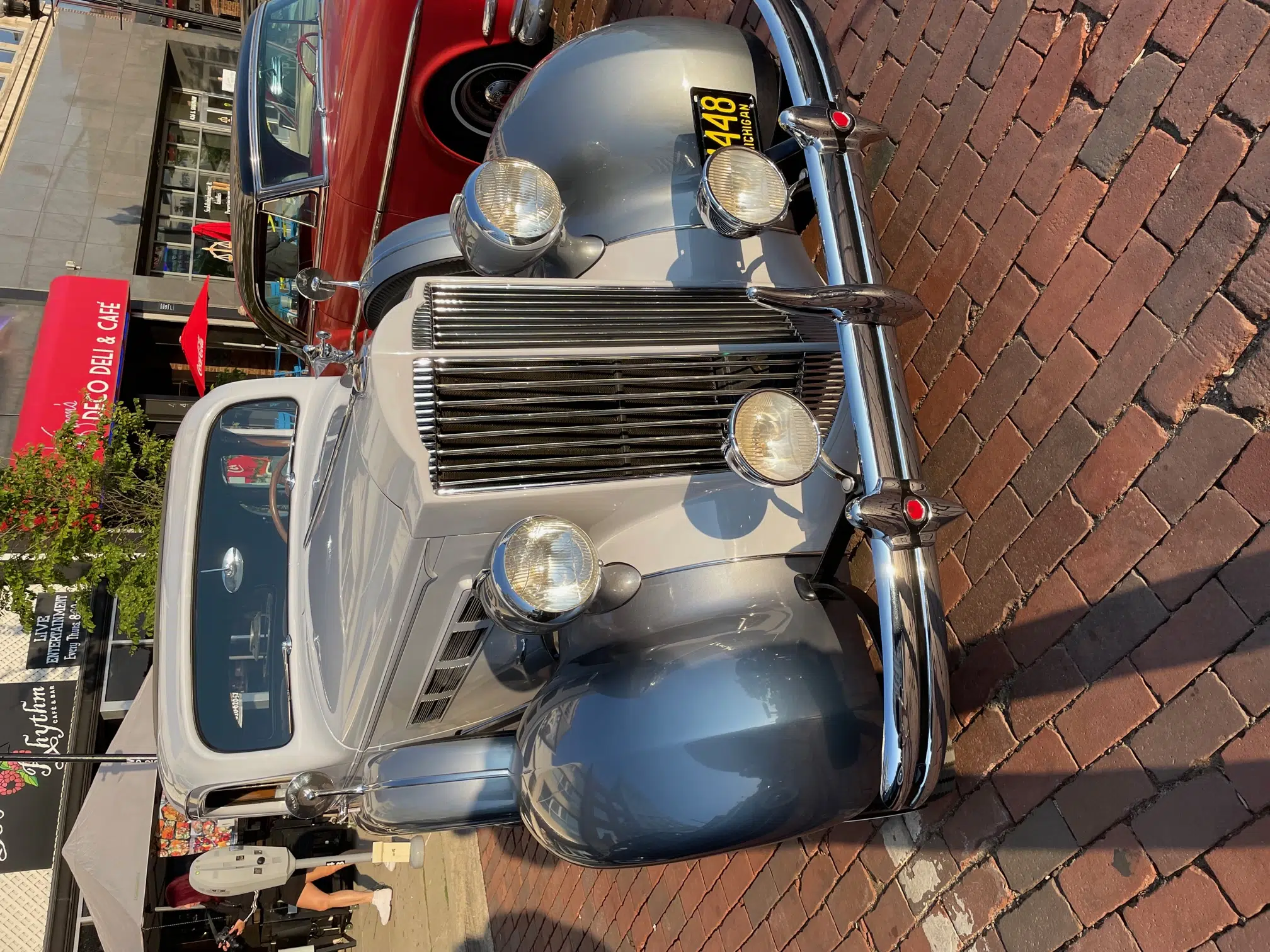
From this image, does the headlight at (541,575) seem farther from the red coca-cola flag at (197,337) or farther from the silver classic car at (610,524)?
the red coca-cola flag at (197,337)

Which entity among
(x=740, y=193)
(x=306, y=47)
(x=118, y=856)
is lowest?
(x=118, y=856)

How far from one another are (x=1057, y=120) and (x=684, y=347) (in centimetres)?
136

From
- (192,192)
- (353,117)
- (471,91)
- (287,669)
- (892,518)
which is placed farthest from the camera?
(192,192)

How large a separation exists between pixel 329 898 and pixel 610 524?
4.99 meters

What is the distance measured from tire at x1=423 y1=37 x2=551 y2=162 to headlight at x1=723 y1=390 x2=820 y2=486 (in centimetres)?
221

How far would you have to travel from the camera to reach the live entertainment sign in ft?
23.0

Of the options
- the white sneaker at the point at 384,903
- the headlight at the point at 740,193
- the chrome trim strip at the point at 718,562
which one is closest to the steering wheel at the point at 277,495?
the chrome trim strip at the point at 718,562

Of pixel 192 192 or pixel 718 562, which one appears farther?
pixel 192 192

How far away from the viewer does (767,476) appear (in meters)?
1.65

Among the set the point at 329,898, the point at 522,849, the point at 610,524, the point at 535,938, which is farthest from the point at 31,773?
the point at 610,524

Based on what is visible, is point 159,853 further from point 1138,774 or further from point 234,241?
point 1138,774

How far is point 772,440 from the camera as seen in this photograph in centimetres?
169

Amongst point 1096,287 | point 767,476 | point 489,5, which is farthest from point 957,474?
point 489,5

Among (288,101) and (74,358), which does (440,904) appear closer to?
(288,101)
